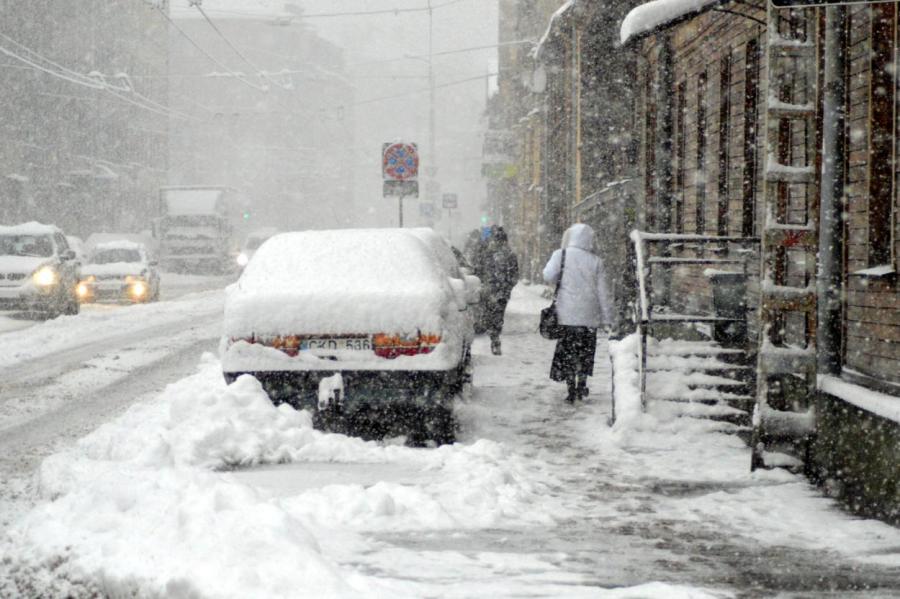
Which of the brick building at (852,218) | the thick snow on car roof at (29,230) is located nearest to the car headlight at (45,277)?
the thick snow on car roof at (29,230)

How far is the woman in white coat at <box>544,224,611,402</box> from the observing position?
11445mm

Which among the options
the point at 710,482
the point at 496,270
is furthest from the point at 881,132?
the point at 496,270

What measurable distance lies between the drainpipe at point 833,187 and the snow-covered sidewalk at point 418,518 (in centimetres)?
100

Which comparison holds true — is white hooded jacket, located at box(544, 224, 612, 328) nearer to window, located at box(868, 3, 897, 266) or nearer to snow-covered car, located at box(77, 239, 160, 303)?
window, located at box(868, 3, 897, 266)

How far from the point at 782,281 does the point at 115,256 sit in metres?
23.7

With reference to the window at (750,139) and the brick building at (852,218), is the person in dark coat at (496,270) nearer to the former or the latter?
the window at (750,139)

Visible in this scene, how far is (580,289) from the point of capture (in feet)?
37.7

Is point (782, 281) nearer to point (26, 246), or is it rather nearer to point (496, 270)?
point (496, 270)

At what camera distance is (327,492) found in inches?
261

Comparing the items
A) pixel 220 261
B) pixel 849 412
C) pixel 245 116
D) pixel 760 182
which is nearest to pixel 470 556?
pixel 849 412

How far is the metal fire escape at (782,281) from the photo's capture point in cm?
754

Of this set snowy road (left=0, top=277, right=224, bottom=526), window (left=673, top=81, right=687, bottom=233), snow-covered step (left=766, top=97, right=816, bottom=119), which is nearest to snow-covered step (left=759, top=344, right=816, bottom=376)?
snow-covered step (left=766, top=97, right=816, bottom=119)

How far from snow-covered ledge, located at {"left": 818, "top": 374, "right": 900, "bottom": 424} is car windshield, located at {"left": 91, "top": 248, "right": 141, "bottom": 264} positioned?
2341cm

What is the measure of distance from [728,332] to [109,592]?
6768 millimetres
